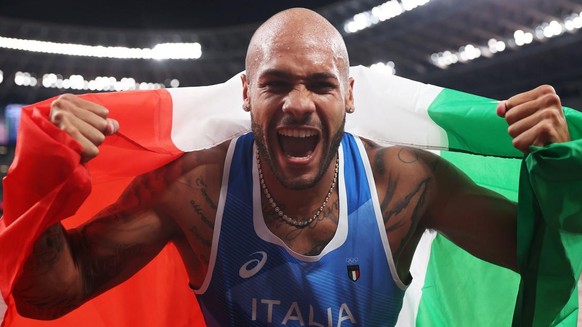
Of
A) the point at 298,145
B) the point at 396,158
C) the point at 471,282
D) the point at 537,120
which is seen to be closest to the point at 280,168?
the point at 298,145

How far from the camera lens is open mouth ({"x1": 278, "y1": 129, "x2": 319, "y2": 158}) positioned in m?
1.49

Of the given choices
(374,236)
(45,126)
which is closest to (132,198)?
(45,126)

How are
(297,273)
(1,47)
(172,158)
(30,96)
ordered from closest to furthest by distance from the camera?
Answer: (297,273) < (172,158) < (1,47) < (30,96)

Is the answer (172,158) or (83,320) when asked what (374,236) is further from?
(83,320)

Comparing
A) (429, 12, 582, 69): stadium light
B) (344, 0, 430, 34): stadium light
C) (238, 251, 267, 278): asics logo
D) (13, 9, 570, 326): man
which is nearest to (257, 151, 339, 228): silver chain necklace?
(13, 9, 570, 326): man

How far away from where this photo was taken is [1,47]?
1616 centimetres

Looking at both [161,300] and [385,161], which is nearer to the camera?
[385,161]

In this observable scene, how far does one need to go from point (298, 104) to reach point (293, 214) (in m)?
0.34

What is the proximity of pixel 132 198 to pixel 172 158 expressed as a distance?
173 mm

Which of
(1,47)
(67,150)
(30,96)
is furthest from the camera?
(30,96)

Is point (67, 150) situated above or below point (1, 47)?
below

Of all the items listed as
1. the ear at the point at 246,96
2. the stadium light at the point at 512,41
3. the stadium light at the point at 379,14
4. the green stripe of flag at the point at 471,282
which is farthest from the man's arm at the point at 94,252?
the stadium light at the point at 379,14

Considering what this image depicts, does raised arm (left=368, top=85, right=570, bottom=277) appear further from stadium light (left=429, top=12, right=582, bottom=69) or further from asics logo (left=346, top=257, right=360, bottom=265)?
stadium light (left=429, top=12, right=582, bottom=69)

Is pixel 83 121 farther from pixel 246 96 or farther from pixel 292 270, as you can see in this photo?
pixel 292 270
